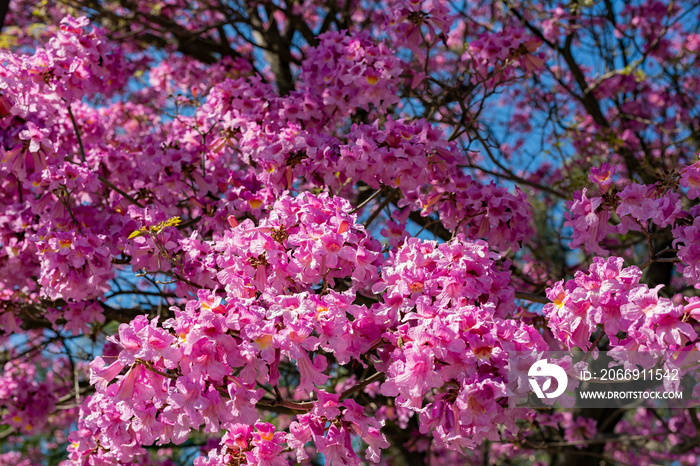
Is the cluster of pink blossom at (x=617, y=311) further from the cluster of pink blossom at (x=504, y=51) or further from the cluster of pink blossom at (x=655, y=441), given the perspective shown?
the cluster of pink blossom at (x=655, y=441)

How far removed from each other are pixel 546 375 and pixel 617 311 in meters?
0.29

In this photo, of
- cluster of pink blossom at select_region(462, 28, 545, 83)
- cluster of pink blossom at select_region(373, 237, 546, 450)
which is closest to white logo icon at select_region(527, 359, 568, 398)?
cluster of pink blossom at select_region(373, 237, 546, 450)

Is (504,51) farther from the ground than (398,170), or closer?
farther from the ground

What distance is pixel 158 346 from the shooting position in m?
1.91

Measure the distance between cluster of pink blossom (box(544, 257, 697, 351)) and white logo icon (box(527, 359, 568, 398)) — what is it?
6.6 inches

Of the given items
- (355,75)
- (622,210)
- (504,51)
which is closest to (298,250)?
(622,210)

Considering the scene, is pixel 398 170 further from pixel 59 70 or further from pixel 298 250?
pixel 59 70

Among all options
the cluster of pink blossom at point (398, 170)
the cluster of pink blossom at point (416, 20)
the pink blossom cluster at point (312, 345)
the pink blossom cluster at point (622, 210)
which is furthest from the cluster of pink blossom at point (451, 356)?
the cluster of pink blossom at point (416, 20)

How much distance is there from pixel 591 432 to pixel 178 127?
3785 mm

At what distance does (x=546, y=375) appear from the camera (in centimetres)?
186

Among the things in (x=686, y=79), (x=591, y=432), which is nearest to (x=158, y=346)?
(x=591, y=432)

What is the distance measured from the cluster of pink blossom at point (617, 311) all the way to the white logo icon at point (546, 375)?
0.55 ft

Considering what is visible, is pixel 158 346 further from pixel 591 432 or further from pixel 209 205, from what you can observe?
pixel 591 432

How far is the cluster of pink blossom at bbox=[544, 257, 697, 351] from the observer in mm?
1724
